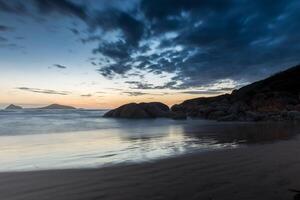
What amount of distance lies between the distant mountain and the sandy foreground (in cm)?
2890

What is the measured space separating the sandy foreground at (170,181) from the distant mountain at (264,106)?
2890 cm

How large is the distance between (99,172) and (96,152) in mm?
4301

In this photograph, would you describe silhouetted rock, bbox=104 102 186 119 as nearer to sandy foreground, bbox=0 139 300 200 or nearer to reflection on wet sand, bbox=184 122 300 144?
reflection on wet sand, bbox=184 122 300 144

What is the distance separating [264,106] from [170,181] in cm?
4990

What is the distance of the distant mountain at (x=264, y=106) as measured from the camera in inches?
1529

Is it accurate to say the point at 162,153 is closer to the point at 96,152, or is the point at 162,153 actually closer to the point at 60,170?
the point at 96,152

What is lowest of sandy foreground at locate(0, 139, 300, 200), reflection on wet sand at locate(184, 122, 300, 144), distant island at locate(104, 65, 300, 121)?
sandy foreground at locate(0, 139, 300, 200)

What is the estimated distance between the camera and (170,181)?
798 centimetres

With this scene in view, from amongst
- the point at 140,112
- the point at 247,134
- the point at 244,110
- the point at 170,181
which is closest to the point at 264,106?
the point at 244,110

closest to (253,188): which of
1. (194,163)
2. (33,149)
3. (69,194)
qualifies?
(194,163)

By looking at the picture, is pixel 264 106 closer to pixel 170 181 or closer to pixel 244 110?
pixel 244 110

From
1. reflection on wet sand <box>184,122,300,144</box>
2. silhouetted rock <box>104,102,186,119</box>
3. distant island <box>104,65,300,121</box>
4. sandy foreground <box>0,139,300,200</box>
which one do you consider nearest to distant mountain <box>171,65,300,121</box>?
distant island <box>104,65,300,121</box>

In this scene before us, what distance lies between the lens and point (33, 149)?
47.8ft

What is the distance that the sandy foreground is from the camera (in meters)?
6.81
